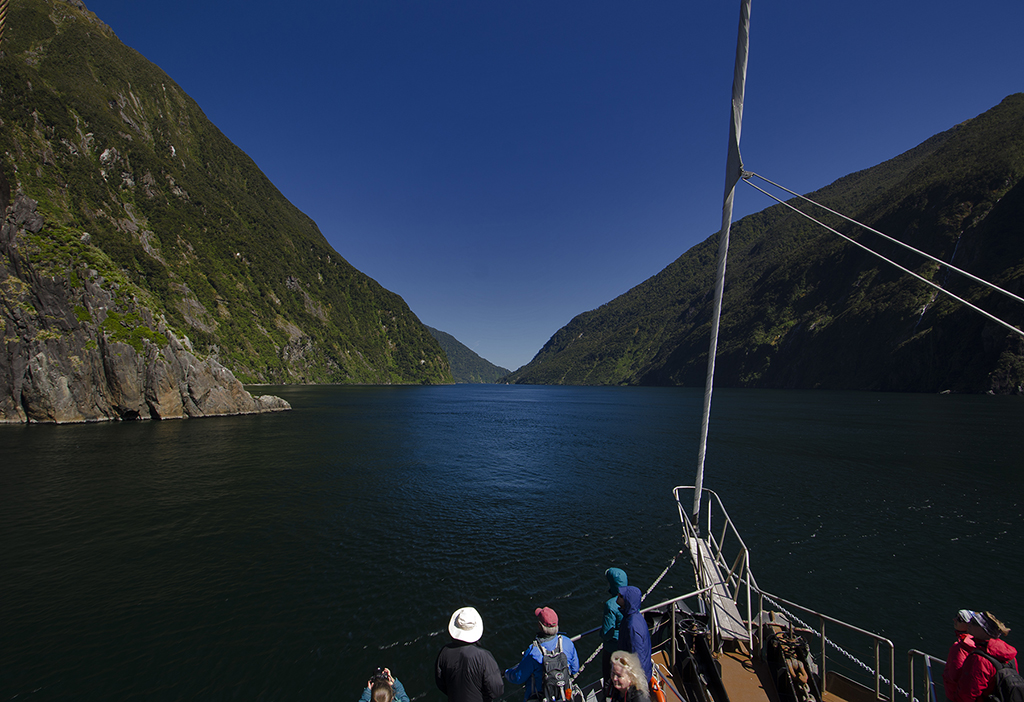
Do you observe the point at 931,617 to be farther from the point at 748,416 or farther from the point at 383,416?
the point at 383,416

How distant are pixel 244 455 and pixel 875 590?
150 ft

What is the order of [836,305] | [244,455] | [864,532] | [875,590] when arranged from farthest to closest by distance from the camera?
1. [836,305]
2. [244,455]
3. [864,532]
4. [875,590]

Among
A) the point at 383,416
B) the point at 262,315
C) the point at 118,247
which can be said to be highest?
the point at 118,247

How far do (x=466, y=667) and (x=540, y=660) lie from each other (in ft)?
4.32

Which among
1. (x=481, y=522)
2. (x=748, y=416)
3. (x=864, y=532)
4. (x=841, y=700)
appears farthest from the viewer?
(x=748, y=416)

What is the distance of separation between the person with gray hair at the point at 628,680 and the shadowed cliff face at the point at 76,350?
75.2 m

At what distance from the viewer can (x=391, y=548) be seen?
64.7ft

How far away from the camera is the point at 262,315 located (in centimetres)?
19050

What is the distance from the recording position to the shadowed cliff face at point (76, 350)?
52344mm

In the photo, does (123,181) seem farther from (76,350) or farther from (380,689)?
(380,689)

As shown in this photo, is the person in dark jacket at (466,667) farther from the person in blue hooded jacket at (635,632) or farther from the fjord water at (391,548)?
the fjord water at (391,548)

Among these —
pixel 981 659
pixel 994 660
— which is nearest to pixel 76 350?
pixel 981 659

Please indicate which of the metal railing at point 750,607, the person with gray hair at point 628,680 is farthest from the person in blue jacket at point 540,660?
the metal railing at point 750,607

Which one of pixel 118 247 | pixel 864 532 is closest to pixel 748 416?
pixel 864 532
